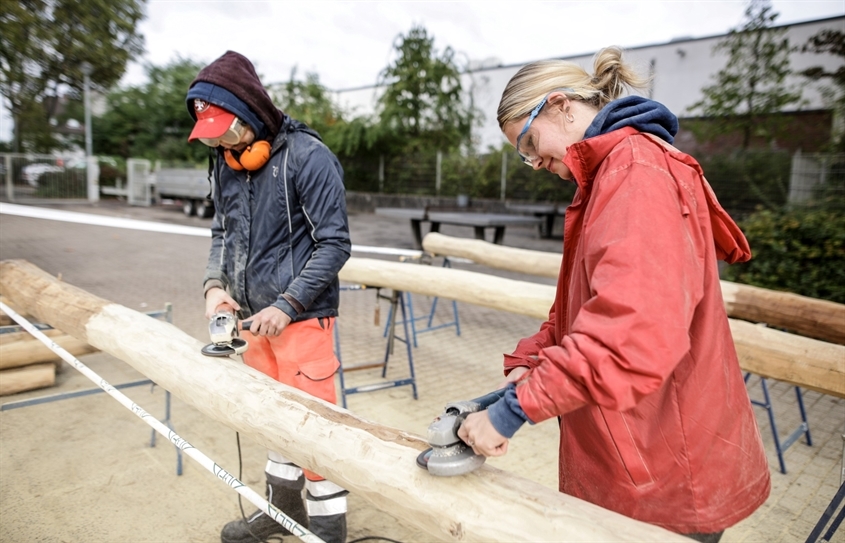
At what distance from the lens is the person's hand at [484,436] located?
3.88 feet

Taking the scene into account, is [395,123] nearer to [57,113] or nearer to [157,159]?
[157,159]

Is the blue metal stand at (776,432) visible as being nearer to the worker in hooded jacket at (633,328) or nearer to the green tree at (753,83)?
the worker in hooded jacket at (633,328)

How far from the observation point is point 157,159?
23547 mm

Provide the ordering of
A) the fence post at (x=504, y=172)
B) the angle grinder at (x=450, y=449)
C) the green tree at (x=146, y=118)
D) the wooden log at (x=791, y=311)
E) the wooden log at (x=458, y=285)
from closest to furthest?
1. the angle grinder at (x=450, y=449)
2. the wooden log at (x=791, y=311)
3. the wooden log at (x=458, y=285)
4. the fence post at (x=504, y=172)
5. the green tree at (x=146, y=118)

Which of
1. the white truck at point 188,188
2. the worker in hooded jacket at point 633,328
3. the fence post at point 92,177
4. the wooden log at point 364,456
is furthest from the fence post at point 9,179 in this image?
the worker in hooded jacket at point 633,328

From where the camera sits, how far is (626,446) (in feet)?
4.14

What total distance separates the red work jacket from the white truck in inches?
619

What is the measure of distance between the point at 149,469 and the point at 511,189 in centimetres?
1520

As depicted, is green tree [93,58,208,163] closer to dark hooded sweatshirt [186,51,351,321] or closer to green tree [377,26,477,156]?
green tree [377,26,477,156]

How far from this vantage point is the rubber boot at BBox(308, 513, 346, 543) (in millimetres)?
2430

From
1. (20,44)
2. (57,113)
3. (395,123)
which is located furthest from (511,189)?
(57,113)

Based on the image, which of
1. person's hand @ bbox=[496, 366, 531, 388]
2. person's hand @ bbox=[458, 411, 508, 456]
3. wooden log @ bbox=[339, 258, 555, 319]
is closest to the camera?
person's hand @ bbox=[458, 411, 508, 456]

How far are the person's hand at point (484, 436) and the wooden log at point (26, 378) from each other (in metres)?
4.07

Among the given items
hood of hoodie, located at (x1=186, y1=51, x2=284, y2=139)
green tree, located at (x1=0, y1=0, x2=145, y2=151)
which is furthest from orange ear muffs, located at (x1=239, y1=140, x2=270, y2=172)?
green tree, located at (x1=0, y1=0, x2=145, y2=151)
